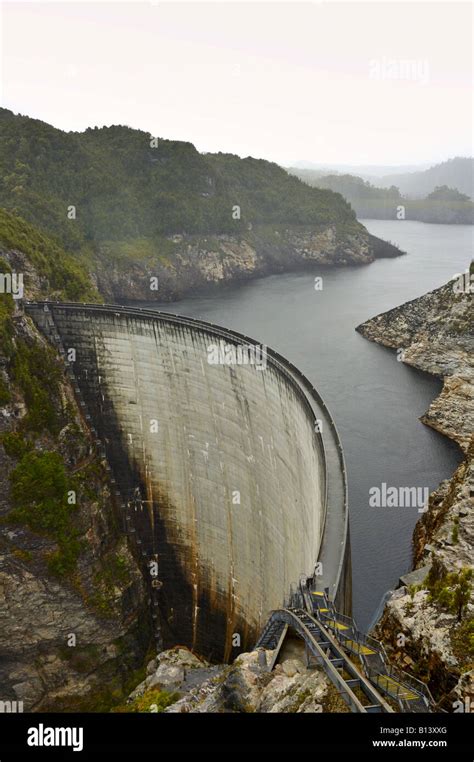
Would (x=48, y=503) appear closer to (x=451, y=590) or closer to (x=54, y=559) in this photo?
(x=54, y=559)

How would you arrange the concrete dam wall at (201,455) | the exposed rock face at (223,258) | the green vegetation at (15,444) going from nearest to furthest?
1. the concrete dam wall at (201,455)
2. the green vegetation at (15,444)
3. the exposed rock face at (223,258)

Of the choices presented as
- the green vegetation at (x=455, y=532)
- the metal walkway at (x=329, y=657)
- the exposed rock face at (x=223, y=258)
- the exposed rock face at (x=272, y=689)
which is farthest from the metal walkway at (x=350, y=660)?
the exposed rock face at (x=223, y=258)

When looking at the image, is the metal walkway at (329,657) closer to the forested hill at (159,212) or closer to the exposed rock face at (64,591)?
the exposed rock face at (64,591)

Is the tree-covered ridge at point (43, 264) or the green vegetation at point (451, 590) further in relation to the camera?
the tree-covered ridge at point (43, 264)

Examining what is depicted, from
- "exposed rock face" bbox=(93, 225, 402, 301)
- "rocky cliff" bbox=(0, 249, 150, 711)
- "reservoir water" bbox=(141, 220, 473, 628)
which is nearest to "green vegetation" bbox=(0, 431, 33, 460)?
"rocky cliff" bbox=(0, 249, 150, 711)

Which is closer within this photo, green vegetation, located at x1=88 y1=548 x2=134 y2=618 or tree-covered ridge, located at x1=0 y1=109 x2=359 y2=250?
green vegetation, located at x1=88 y1=548 x2=134 y2=618

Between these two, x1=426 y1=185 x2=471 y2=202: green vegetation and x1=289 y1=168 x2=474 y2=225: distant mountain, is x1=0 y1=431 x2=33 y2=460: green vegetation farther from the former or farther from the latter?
x1=426 y1=185 x2=471 y2=202: green vegetation
